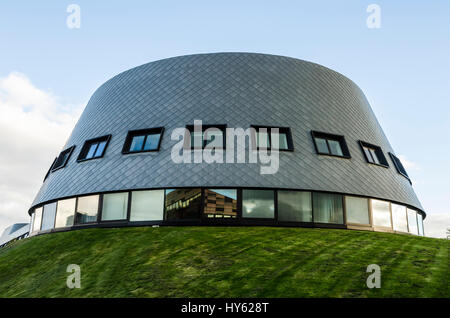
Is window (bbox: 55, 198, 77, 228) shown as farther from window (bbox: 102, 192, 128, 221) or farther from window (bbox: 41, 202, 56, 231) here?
window (bbox: 102, 192, 128, 221)

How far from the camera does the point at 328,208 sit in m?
22.4

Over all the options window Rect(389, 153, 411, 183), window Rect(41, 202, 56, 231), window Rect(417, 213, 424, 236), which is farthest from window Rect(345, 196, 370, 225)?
window Rect(41, 202, 56, 231)

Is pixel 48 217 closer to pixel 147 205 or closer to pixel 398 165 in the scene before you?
pixel 147 205

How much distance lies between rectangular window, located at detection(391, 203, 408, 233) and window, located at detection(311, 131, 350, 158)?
4.16 meters

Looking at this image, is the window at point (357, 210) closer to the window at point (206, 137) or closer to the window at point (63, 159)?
the window at point (206, 137)

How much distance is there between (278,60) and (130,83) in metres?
9.97

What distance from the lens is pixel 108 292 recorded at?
1300cm

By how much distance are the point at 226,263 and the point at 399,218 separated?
14.4 meters

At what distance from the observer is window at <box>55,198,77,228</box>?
78.1ft

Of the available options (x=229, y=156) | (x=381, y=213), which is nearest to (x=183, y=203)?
(x=229, y=156)

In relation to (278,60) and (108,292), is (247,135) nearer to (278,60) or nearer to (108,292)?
(278,60)

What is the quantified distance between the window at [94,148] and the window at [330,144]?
40.6 feet

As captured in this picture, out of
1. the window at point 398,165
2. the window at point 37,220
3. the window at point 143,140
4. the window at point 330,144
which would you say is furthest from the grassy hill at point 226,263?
the window at point 398,165
